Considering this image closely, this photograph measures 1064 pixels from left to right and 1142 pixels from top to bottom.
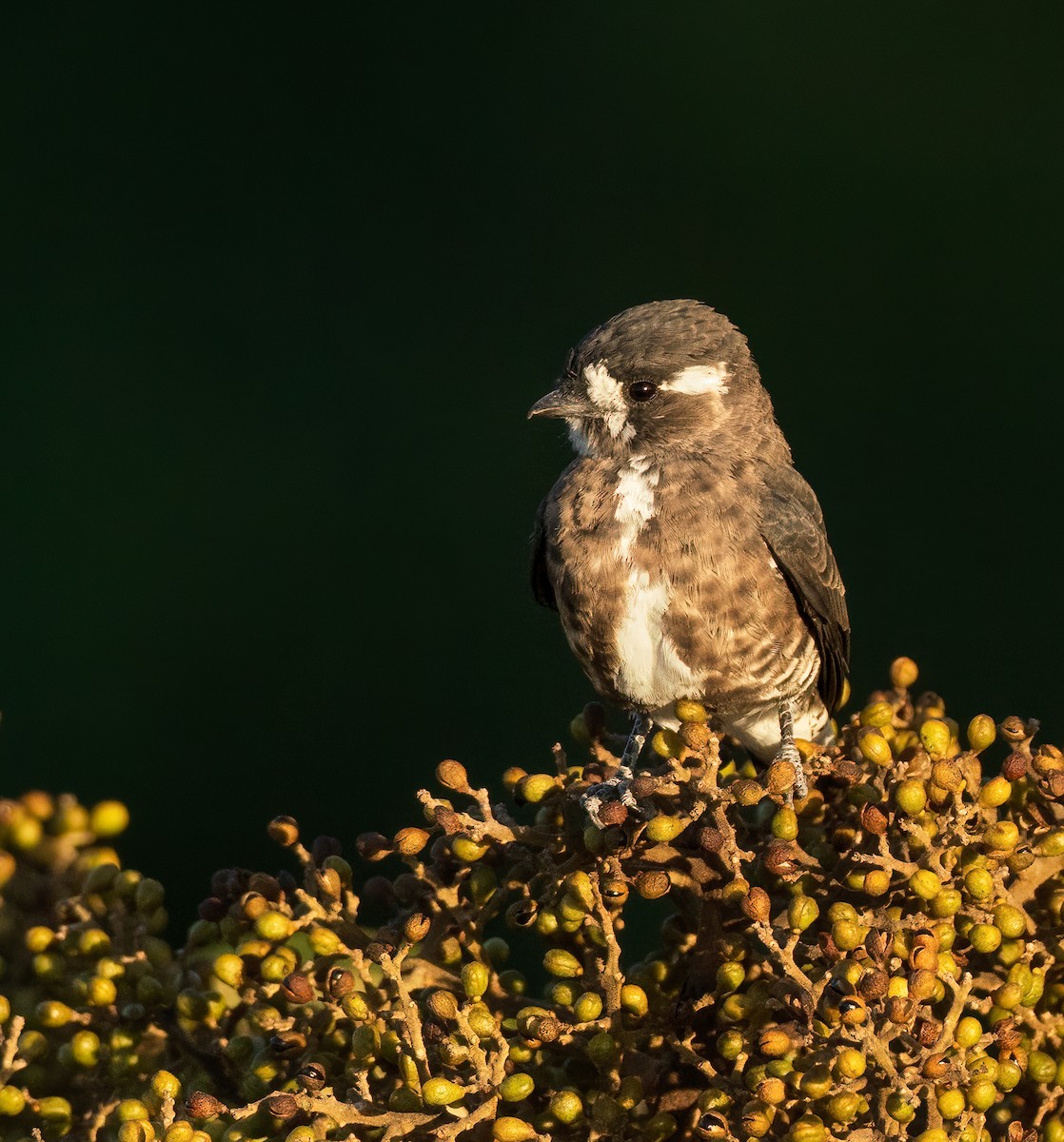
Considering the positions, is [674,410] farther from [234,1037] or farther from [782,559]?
[234,1037]

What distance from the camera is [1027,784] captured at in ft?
4.56

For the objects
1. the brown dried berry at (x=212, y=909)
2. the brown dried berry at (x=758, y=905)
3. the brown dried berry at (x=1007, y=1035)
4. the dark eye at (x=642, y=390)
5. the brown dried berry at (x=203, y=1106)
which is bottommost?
the brown dried berry at (x=1007, y=1035)

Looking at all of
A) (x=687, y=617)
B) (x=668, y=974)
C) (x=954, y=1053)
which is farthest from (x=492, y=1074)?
(x=687, y=617)

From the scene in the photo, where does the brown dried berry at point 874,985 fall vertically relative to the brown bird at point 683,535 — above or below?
below

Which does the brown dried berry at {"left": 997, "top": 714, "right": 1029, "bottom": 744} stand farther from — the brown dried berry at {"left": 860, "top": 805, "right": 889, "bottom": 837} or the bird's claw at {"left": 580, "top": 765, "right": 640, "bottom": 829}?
the bird's claw at {"left": 580, "top": 765, "right": 640, "bottom": 829}

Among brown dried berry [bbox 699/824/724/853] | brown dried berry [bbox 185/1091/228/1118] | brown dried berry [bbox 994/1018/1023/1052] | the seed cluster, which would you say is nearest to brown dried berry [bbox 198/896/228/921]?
the seed cluster

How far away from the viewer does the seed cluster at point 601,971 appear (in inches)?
46.4

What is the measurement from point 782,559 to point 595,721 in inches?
22.3

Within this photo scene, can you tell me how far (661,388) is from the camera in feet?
6.96

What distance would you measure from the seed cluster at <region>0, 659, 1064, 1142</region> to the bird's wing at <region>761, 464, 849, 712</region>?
22.2 inches

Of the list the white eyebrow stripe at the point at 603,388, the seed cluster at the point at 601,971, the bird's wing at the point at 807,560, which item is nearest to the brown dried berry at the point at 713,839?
the seed cluster at the point at 601,971

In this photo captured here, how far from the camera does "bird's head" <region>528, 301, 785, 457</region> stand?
2.08m

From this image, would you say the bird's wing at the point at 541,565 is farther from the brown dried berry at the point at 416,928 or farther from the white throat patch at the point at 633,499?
the brown dried berry at the point at 416,928

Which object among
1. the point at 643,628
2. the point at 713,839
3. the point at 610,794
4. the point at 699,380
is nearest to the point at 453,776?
the point at 610,794
